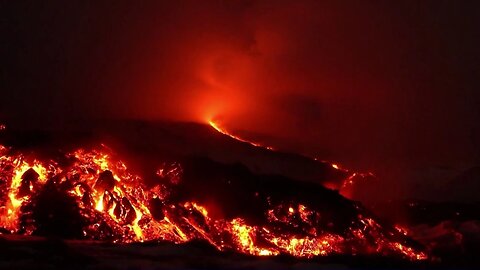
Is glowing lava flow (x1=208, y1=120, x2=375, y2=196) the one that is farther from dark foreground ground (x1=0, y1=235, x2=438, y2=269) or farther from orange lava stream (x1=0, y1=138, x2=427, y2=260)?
dark foreground ground (x1=0, y1=235, x2=438, y2=269)

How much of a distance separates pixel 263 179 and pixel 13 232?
137 inches

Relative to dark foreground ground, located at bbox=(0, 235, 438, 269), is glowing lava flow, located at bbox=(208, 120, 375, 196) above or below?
above

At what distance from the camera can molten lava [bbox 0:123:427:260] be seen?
8945mm

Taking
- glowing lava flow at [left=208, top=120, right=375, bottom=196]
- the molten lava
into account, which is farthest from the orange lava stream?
glowing lava flow at [left=208, top=120, right=375, bottom=196]

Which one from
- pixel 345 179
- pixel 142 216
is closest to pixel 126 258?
pixel 142 216

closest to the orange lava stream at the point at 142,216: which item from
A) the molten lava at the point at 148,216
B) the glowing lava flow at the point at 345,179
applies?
the molten lava at the point at 148,216

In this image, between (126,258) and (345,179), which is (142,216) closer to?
(126,258)

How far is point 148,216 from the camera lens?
367 inches

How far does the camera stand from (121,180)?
9922 mm

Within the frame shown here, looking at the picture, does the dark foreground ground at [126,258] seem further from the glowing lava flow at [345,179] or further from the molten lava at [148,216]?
the glowing lava flow at [345,179]

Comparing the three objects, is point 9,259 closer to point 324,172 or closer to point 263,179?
point 263,179

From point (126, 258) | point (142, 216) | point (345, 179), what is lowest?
point (126, 258)

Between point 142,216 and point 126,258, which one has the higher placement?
point 142,216

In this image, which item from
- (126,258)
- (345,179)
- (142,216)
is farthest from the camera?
(345,179)
